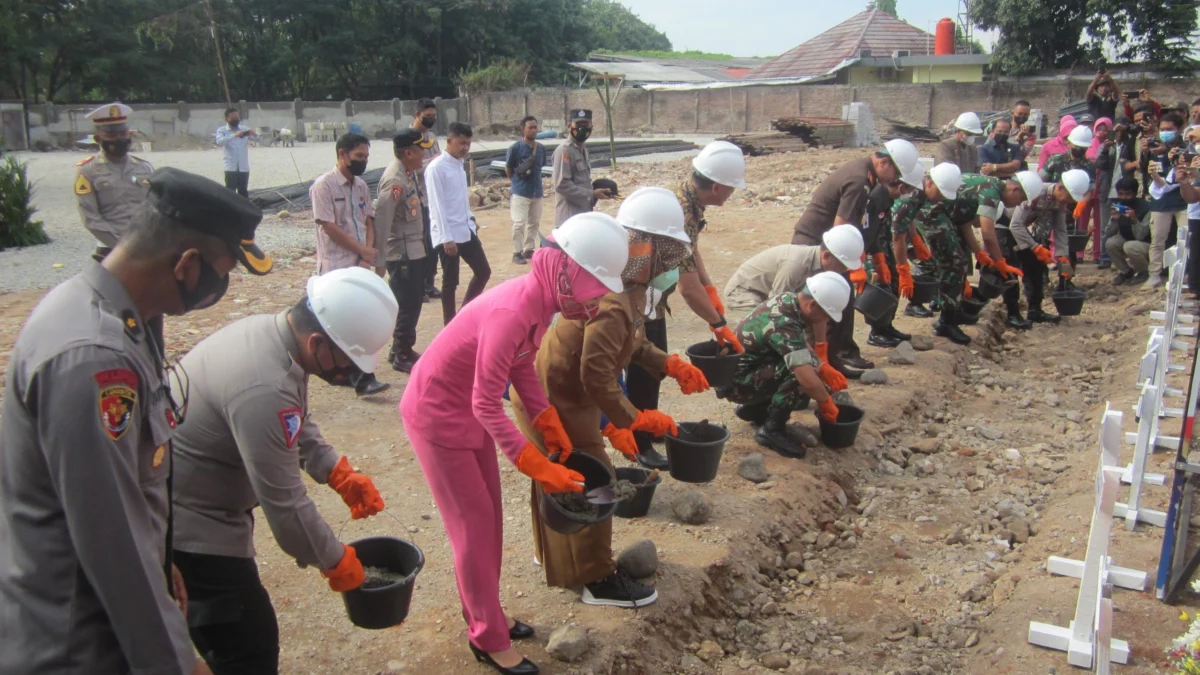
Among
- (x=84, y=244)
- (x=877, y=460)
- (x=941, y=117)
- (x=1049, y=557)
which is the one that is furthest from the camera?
(x=941, y=117)

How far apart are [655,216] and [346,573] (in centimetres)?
220

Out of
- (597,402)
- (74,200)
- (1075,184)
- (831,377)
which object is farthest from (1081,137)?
(74,200)

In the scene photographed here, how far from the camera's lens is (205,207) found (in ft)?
6.01

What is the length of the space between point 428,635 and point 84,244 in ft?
35.2

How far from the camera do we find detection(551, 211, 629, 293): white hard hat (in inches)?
125

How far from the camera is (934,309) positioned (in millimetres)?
8703

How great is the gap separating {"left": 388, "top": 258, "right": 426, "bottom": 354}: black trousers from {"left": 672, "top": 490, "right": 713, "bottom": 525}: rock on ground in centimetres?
290

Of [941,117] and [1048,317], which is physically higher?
[941,117]

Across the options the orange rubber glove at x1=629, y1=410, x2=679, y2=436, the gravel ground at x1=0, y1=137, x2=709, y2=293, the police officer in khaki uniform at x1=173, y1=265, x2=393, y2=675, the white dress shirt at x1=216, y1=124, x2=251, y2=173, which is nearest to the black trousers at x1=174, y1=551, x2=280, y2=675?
the police officer in khaki uniform at x1=173, y1=265, x2=393, y2=675

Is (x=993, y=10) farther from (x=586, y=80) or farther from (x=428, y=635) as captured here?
(x=428, y=635)

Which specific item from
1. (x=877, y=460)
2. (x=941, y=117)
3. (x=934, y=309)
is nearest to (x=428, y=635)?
(x=877, y=460)

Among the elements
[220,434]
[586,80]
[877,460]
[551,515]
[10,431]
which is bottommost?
[877,460]

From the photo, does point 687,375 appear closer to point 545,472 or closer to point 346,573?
point 545,472

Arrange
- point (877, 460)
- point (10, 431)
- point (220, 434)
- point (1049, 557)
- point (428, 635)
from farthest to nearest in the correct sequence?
point (877, 460), point (1049, 557), point (428, 635), point (220, 434), point (10, 431)
